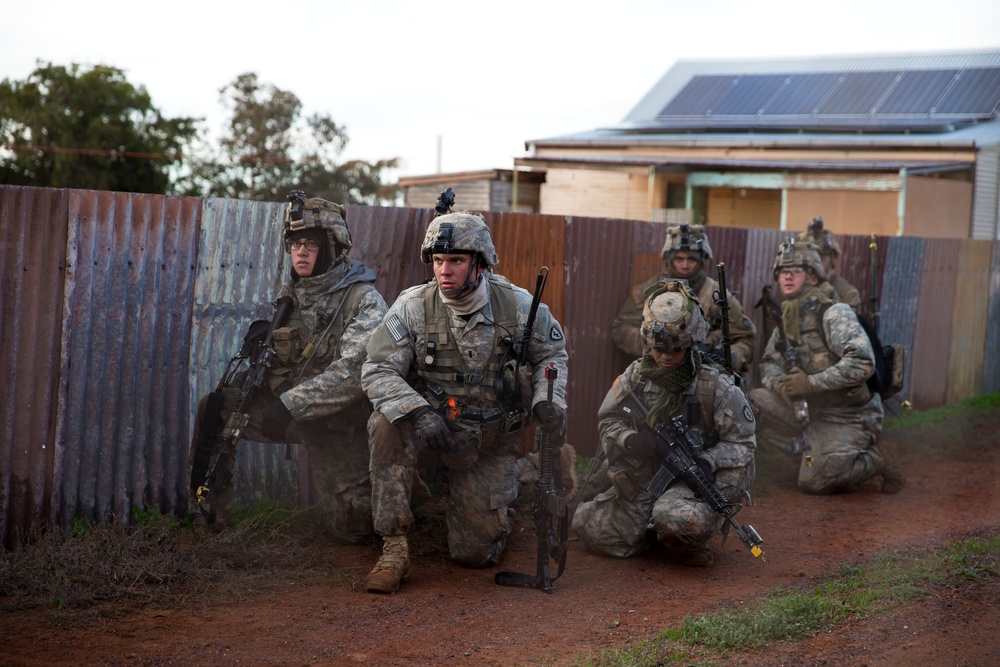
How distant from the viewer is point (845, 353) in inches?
319

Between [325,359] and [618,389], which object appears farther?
[618,389]

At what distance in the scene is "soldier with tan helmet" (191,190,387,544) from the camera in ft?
19.8

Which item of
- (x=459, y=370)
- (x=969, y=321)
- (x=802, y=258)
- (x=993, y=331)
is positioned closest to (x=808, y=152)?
(x=993, y=331)

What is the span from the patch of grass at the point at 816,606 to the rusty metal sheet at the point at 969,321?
674 cm

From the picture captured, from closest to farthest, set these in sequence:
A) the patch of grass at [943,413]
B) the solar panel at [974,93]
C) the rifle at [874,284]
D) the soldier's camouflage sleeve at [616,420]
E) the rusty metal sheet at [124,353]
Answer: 1. the rusty metal sheet at [124,353]
2. the soldier's camouflage sleeve at [616,420]
3. the rifle at [874,284]
4. the patch of grass at [943,413]
5. the solar panel at [974,93]

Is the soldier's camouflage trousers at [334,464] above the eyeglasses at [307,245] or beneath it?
beneath

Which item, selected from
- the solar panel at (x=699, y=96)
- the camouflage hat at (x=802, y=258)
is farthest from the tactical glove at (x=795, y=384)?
the solar panel at (x=699, y=96)

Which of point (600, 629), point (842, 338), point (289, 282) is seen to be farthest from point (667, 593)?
point (842, 338)

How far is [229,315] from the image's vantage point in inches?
253

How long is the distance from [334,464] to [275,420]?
1.70 ft

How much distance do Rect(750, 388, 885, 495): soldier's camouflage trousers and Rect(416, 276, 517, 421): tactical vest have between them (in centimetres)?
316

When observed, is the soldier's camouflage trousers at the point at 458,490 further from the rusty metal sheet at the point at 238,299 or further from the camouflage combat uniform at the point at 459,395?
the rusty metal sheet at the point at 238,299

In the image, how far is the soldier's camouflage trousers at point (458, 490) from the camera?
5586 mm

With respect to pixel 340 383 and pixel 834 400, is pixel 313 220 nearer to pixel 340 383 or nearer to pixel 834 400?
pixel 340 383
